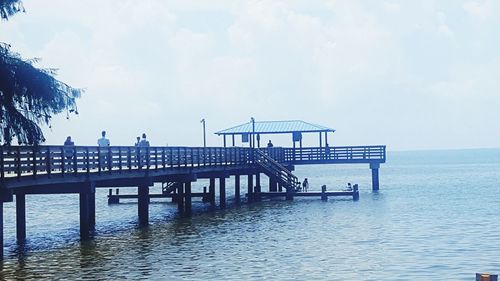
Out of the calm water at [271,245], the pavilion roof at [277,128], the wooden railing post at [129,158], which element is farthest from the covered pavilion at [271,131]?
the wooden railing post at [129,158]

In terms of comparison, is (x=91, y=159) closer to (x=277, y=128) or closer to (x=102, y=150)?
(x=102, y=150)

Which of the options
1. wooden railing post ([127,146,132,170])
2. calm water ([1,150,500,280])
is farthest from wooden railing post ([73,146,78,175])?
wooden railing post ([127,146,132,170])

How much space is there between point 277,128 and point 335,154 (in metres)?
6.95

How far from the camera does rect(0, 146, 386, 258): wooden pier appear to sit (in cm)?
2670

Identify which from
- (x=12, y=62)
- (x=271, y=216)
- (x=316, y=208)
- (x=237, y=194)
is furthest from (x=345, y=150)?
(x=12, y=62)

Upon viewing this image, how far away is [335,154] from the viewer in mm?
63156

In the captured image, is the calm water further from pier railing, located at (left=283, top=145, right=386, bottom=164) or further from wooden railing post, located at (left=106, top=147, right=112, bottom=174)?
pier railing, located at (left=283, top=145, right=386, bottom=164)

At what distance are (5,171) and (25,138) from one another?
1103mm

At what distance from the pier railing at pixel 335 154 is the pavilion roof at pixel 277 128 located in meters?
3.24

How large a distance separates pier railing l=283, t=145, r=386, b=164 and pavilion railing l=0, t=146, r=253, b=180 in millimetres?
18351

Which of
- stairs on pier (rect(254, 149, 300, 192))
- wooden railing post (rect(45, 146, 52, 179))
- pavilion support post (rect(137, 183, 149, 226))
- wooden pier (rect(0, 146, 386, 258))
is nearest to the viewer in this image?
wooden pier (rect(0, 146, 386, 258))

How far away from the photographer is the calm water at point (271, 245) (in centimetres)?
2411

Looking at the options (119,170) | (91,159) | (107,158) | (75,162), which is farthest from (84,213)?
(119,170)

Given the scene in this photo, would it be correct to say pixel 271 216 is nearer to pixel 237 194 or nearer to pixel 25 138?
pixel 237 194
